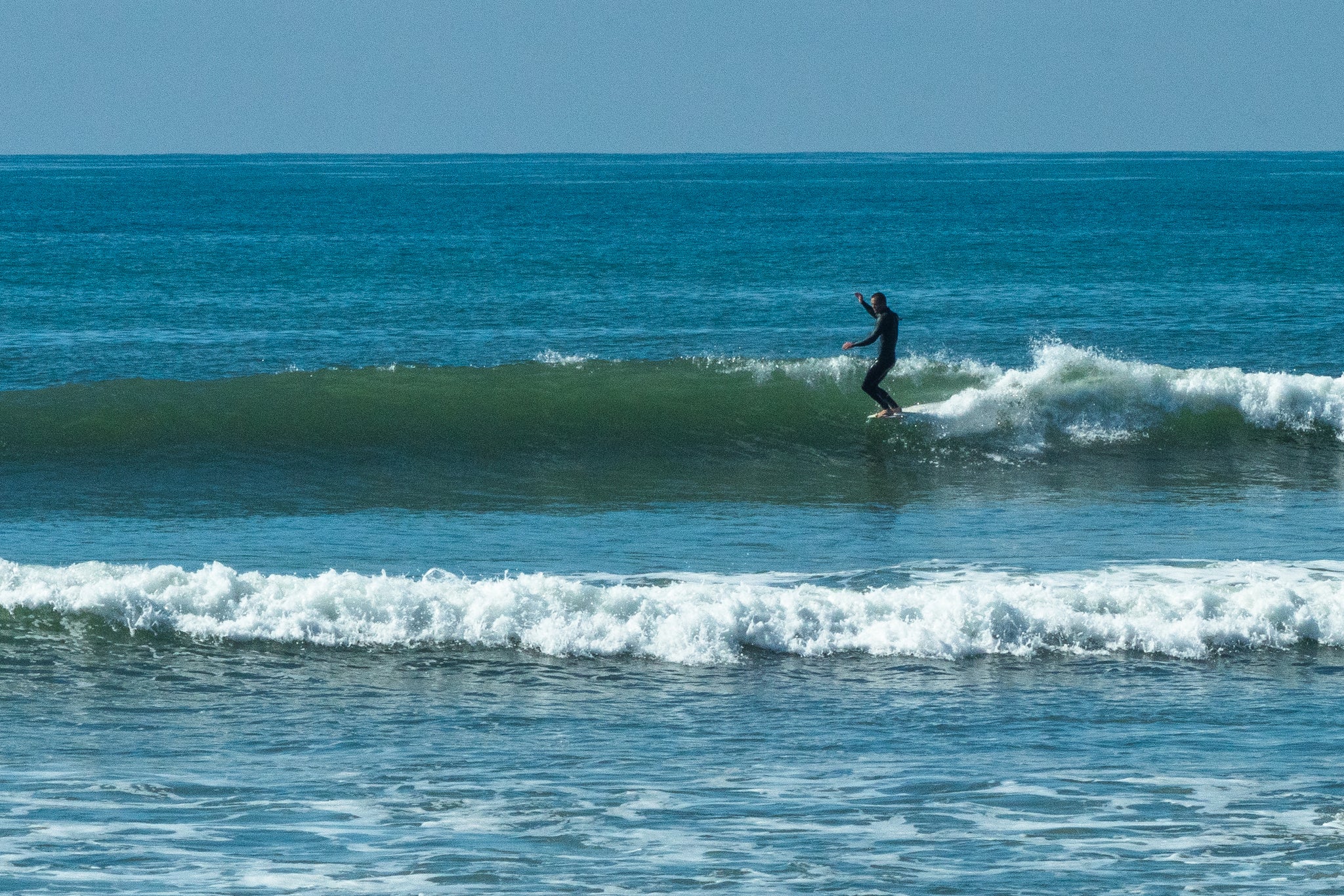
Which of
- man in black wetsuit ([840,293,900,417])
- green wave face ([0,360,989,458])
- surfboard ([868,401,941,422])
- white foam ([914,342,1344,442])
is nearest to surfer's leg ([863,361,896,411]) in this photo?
man in black wetsuit ([840,293,900,417])

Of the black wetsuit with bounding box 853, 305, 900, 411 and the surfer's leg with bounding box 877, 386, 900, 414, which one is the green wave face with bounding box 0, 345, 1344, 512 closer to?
the surfer's leg with bounding box 877, 386, 900, 414

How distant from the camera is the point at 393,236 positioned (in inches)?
2231

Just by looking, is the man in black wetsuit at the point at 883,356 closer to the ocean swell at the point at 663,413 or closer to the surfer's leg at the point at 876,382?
the surfer's leg at the point at 876,382

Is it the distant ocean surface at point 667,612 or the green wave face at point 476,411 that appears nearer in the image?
the distant ocean surface at point 667,612

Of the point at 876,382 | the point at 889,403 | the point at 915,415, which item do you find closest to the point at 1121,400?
the point at 915,415

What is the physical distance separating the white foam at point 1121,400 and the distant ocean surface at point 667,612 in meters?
0.06

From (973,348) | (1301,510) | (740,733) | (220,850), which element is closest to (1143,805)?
(740,733)

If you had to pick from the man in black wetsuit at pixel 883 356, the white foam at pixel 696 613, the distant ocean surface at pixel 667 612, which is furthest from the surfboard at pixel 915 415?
the white foam at pixel 696 613

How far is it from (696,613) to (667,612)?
0.23 m

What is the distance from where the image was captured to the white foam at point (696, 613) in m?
9.52

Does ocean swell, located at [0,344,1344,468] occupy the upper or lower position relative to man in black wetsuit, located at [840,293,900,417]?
lower

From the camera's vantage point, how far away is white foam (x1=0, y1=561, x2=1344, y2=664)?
375 inches

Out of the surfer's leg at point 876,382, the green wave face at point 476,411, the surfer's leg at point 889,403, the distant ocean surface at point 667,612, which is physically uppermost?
the surfer's leg at point 876,382

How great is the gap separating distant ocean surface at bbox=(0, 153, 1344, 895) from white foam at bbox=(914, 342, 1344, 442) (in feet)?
0.19
